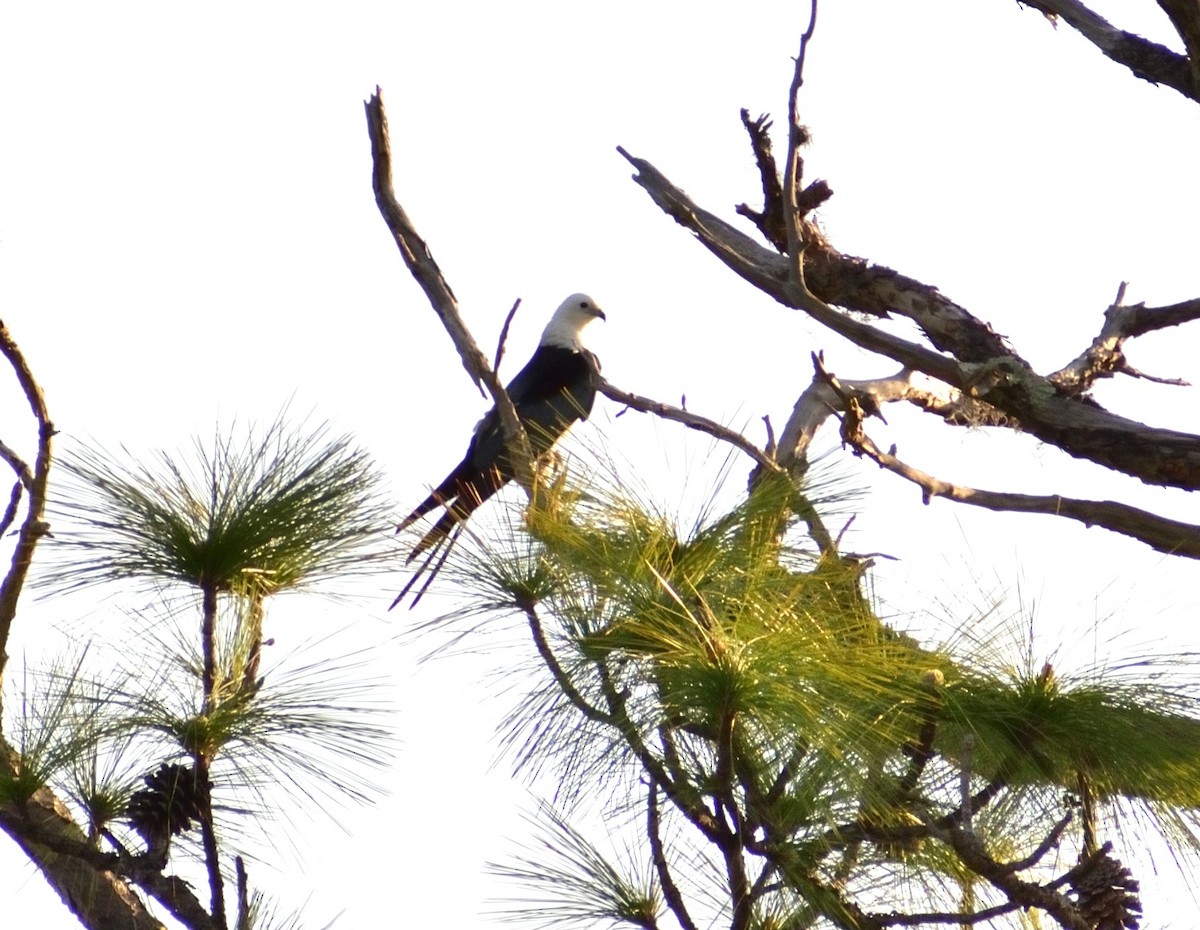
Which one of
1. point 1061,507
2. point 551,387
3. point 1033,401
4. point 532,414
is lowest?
point 1061,507

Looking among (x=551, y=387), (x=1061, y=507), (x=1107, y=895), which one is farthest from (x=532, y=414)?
(x=1107, y=895)

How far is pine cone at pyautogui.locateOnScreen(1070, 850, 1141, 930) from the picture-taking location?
176 cm

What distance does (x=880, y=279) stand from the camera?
130 inches

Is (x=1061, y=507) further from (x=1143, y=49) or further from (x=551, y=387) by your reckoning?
(x=551, y=387)

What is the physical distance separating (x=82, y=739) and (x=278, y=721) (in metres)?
0.28

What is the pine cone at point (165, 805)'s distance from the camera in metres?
1.94

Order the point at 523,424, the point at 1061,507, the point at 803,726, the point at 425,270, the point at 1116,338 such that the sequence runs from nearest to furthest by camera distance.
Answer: the point at 803,726 → the point at 425,270 → the point at 1061,507 → the point at 523,424 → the point at 1116,338

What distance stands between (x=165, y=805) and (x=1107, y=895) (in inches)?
50.6

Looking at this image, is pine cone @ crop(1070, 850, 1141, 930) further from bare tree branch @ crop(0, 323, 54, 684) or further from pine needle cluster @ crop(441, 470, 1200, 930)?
bare tree branch @ crop(0, 323, 54, 684)

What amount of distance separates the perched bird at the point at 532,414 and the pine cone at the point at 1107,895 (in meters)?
1.02

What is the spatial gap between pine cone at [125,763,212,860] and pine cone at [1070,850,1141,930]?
1200 mm

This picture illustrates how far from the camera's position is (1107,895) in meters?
1.77

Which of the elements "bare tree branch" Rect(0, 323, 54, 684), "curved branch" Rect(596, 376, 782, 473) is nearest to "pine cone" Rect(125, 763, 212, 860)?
"bare tree branch" Rect(0, 323, 54, 684)

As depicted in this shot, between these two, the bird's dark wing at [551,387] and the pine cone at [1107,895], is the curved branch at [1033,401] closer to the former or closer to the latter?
the pine cone at [1107,895]
